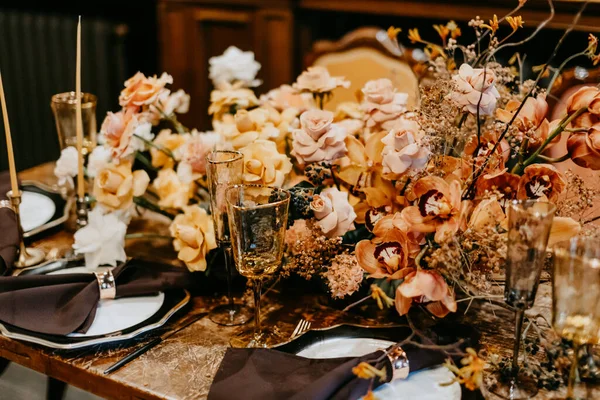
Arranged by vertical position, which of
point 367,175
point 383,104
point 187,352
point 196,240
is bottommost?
point 187,352

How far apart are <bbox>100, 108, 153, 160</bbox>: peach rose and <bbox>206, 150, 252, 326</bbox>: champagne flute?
254mm

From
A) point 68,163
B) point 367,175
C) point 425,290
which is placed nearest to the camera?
point 425,290

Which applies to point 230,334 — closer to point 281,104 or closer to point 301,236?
point 301,236

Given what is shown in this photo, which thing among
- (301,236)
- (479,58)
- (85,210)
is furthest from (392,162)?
(85,210)

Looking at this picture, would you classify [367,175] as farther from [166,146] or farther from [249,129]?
[166,146]

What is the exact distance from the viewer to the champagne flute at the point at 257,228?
101cm

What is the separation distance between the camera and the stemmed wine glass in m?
0.86

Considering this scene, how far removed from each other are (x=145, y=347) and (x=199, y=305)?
164mm

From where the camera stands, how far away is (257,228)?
3.33ft

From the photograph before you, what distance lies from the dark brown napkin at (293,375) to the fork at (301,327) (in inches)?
4.2

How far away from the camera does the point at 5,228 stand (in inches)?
52.1

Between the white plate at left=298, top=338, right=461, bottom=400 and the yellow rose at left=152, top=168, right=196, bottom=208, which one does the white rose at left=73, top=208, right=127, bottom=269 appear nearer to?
the yellow rose at left=152, top=168, right=196, bottom=208

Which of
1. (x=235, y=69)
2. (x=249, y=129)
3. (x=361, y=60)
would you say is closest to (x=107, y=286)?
(x=249, y=129)

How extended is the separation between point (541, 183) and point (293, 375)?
49 cm
